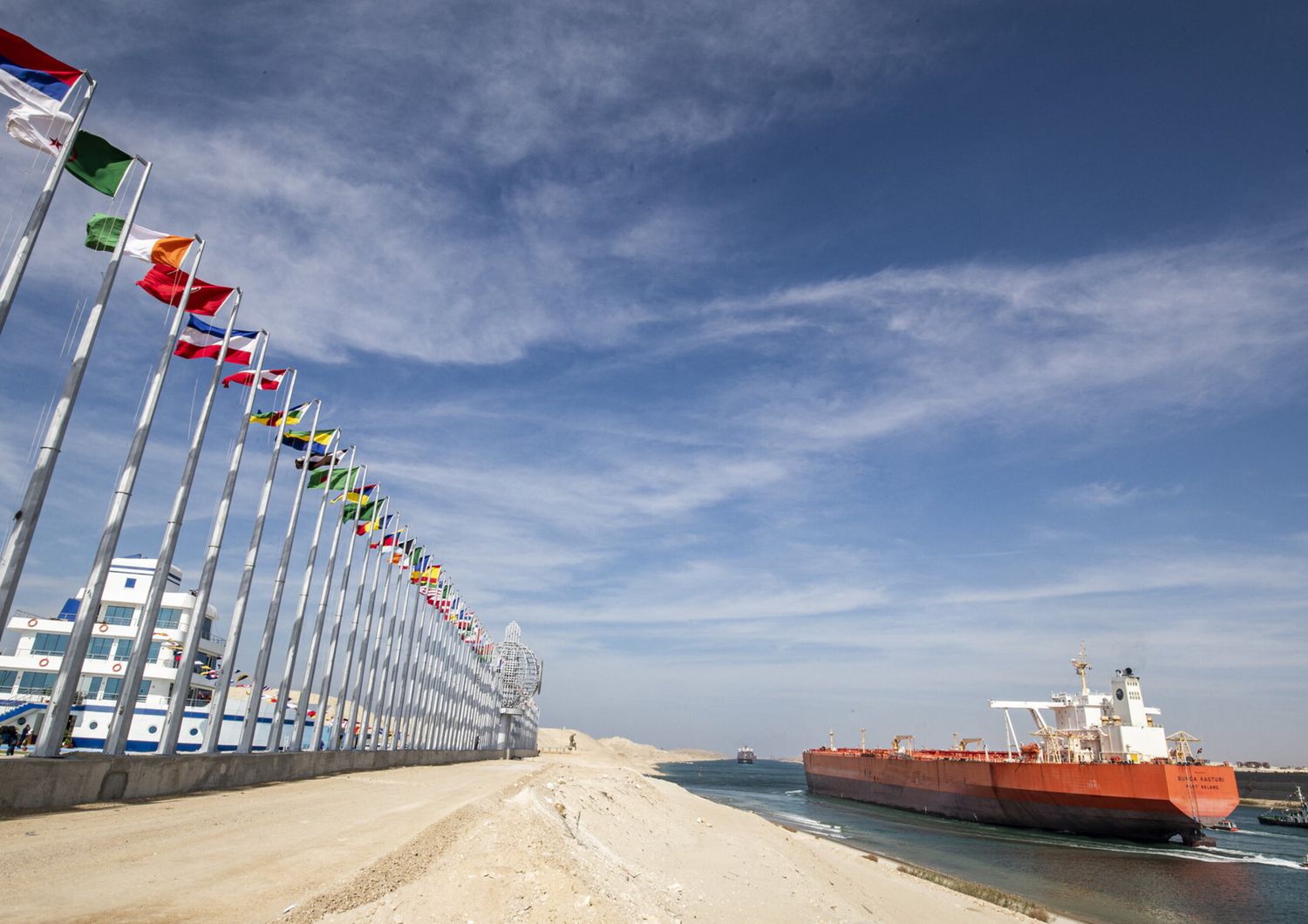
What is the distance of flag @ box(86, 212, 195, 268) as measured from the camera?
1762cm

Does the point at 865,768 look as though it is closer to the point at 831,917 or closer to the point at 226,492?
the point at 831,917

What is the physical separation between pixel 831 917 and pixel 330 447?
2618 cm

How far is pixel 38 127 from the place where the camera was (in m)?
15.8

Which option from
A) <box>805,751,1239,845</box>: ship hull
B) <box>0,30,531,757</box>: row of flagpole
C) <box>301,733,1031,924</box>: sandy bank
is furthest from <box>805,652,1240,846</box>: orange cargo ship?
<box>0,30,531,757</box>: row of flagpole

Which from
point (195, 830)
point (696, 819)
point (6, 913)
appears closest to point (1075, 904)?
point (696, 819)

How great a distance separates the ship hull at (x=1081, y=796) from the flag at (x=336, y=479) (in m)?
48.1

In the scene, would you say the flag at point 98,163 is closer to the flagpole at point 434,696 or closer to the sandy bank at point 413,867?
the sandy bank at point 413,867

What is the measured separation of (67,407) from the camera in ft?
50.0

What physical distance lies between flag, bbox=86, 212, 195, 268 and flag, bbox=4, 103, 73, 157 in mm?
2060

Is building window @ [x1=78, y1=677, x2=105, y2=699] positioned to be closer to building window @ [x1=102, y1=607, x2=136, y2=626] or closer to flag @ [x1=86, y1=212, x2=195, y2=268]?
building window @ [x1=102, y1=607, x2=136, y2=626]

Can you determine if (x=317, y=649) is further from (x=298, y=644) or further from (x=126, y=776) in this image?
(x=126, y=776)

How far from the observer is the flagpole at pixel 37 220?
1387cm

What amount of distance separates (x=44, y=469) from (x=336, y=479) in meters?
17.3

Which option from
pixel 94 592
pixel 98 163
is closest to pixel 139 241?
pixel 98 163
